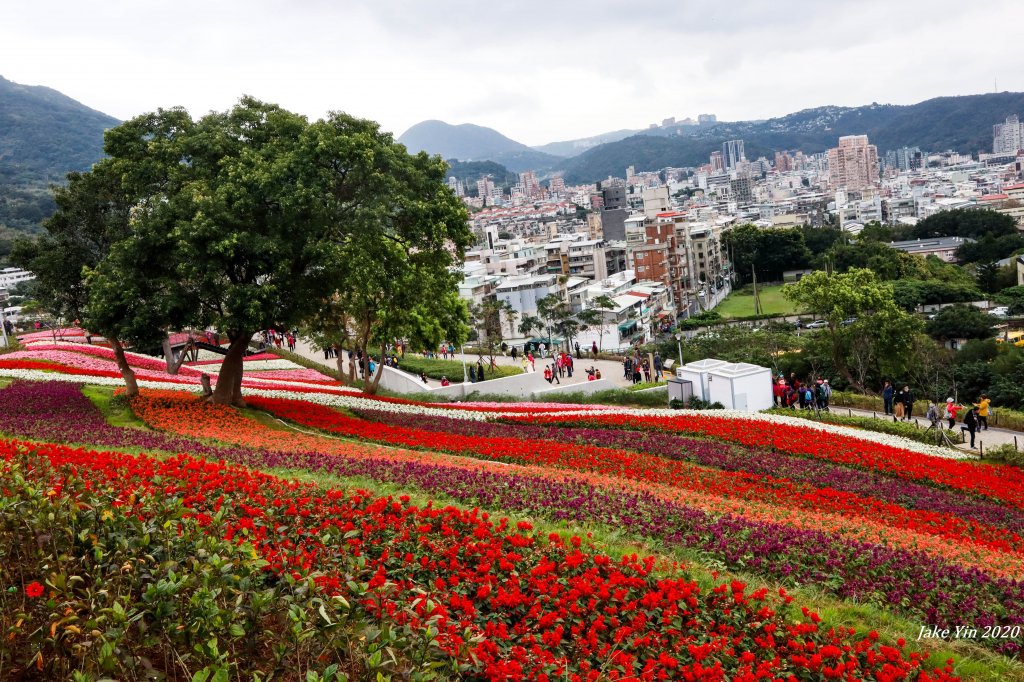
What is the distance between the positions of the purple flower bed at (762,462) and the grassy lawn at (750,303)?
78944 mm

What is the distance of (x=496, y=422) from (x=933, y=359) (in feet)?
92.2

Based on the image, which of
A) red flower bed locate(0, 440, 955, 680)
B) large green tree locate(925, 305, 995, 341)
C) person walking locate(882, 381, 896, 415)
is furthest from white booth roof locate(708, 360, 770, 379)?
large green tree locate(925, 305, 995, 341)

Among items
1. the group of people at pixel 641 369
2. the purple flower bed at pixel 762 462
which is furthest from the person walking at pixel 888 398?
the group of people at pixel 641 369

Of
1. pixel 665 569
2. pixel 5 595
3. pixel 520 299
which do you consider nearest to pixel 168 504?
pixel 5 595

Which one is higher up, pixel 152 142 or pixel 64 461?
pixel 152 142

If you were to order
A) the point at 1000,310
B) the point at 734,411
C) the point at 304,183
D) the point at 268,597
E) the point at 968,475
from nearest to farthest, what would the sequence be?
the point at 268,597
the point at 968,475
the point at 304,183
the point at 734,411
the point at 1000,310

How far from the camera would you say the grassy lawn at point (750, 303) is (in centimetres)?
9700

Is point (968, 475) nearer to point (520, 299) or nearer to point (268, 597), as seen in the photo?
point (268, 597)

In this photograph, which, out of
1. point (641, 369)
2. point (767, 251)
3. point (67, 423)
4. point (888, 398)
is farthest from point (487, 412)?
point (767, 251)

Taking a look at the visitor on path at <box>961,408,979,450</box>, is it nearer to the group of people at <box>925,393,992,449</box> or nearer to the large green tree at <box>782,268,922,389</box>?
the group of people at <box>925,393,992,449</box>

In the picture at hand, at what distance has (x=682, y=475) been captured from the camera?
568 inches

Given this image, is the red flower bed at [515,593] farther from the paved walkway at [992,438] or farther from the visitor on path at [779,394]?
the visitor on path at [779,394]

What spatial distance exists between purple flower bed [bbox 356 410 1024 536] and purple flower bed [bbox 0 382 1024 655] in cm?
447

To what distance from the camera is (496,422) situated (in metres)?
21.3
